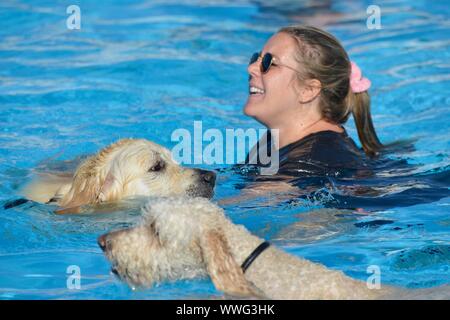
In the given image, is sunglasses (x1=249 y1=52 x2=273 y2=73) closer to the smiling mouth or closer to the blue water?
the smiling mouth

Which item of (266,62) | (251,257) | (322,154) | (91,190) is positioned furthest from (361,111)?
(251,257)

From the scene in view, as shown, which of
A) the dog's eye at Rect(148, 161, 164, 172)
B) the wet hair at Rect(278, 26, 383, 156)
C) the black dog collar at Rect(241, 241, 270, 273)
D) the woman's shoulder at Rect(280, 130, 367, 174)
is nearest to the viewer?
the black dog collar at Rect(241, 241, 270, 273)

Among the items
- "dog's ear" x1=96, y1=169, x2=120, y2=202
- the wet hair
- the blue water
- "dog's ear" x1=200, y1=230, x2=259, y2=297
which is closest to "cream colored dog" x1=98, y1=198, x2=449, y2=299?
"dog's ear" x1=200, y1=230, x2=259, y2=297

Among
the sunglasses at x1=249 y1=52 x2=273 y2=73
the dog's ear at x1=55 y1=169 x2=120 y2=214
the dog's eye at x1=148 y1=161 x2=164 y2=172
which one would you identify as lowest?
the dog's ear at x1=55 y1=169 x2=120 y2=214

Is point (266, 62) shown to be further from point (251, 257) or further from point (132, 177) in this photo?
point (251, 257)

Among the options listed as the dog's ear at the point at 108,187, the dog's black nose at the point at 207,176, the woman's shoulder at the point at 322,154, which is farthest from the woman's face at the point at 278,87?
the dog's ear at the point at 108,187

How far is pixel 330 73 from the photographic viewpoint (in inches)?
294

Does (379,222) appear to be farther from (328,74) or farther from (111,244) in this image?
(111,244)

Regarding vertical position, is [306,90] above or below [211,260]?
above

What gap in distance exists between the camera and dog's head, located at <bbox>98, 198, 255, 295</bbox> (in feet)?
14.1

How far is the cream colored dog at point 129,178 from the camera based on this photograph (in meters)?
6.35

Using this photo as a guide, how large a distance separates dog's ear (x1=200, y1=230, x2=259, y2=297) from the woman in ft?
10.6

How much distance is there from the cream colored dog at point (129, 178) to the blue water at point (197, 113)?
0.20 meters

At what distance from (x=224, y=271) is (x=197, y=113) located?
5629 millimetres
